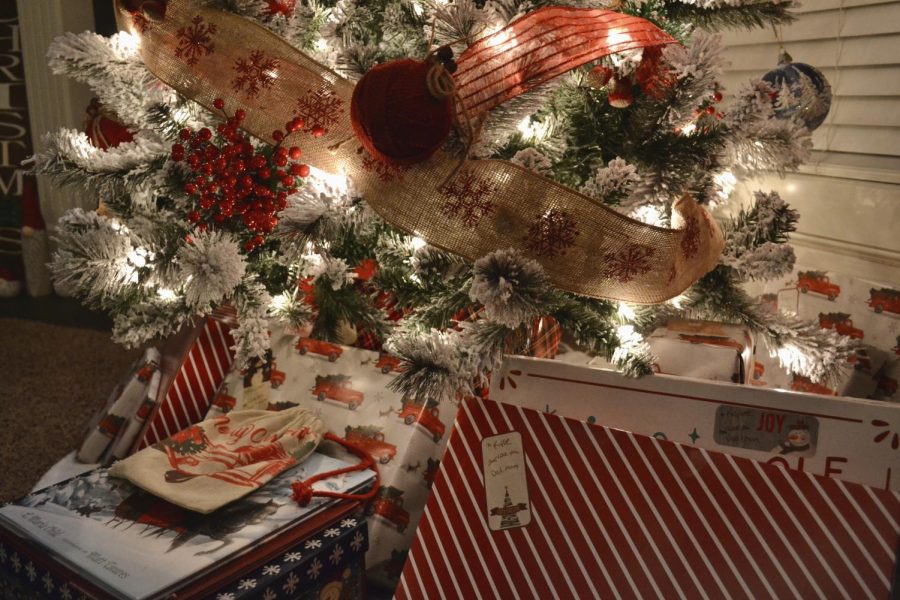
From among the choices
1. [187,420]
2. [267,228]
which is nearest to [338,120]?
[267,228]

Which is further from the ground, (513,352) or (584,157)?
(584,157)

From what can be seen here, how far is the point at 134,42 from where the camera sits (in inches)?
37.0

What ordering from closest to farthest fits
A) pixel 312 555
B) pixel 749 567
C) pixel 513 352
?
pixel 749 567 → pixel 312 555 → pixel 513 352

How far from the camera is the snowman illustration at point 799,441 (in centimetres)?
75

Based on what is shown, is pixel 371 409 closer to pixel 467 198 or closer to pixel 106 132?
pixel 467 198

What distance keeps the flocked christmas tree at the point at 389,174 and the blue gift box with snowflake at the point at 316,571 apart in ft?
0.77

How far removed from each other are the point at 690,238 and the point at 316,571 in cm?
57

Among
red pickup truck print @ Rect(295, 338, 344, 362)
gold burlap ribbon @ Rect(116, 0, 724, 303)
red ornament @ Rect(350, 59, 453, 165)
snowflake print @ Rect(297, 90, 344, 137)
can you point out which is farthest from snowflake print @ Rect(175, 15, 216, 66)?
red pickup truck print @ Rect(295, 338, 344, 362)

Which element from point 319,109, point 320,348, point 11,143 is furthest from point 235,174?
point 11,143

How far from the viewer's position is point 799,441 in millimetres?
754

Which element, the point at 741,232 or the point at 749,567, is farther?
the point at 741,232

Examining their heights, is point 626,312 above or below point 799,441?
above

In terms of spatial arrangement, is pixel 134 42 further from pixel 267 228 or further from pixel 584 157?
pixel 584 157

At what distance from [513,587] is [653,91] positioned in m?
0.58
